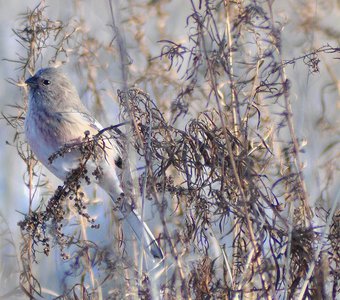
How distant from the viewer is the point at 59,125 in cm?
548

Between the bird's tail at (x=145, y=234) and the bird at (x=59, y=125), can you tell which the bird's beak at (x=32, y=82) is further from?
the bird's tail at (x=145, y=234)

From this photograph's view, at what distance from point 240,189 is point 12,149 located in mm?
4754

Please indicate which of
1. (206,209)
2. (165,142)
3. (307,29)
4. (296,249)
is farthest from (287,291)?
(307,29)

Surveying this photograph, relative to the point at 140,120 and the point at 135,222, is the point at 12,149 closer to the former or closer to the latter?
the point at 135,222

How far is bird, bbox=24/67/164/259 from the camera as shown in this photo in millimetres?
5289

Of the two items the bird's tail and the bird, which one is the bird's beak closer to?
the bird

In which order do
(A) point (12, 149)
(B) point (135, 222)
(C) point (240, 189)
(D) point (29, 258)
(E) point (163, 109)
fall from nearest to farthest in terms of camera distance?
(C) point (240, 189) < (D) point (29, 258) < (B) point (135, 222) < (E) point (163, 109) < (A) point (12, 149)

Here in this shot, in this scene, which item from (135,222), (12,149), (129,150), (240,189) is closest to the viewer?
(240,189)

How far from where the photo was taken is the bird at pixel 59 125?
529cm

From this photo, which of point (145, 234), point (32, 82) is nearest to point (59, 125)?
point (32, 82)

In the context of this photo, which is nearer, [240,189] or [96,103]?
[240,189]

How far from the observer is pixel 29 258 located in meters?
4.29

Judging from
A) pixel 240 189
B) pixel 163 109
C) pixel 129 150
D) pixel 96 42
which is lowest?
pixel 240 189

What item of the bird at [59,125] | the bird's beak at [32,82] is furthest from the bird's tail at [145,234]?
the bird's beak at [32,82]
